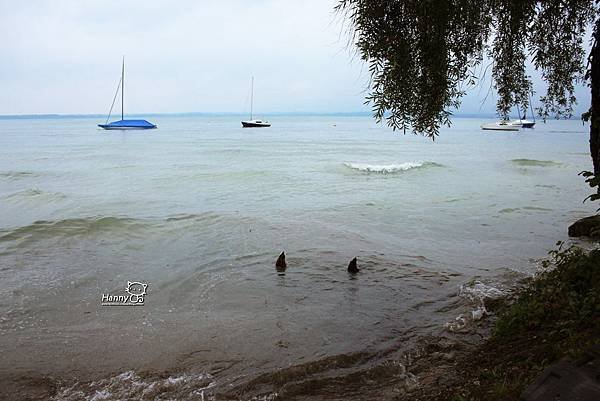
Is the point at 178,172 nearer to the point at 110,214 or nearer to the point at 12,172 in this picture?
the point at 12,172

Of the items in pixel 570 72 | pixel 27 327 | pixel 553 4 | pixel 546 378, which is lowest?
pixel 27 327

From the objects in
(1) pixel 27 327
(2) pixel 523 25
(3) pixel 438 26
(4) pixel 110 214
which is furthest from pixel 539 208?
(1) pixel 27 327

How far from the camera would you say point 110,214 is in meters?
19.0

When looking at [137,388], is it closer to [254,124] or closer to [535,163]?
[535,163]

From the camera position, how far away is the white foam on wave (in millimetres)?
6055

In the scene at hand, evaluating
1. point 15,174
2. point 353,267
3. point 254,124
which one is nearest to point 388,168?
point 353,267

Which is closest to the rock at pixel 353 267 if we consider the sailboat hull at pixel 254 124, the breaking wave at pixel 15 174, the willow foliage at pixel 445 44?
the willow foliage at pixel 445 44

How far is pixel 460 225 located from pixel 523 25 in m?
10.7

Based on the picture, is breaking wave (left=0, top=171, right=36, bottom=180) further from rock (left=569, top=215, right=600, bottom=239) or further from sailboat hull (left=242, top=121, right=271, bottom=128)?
sailboat hull (left=242, top=121, right=271, bottom=128)

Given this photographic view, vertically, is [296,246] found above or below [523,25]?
below

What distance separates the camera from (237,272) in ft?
37.9

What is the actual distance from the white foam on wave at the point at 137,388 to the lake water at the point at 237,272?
3cm

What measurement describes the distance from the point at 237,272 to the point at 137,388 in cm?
539

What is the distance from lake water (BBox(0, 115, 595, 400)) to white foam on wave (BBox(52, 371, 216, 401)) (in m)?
0.03
